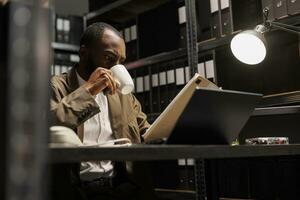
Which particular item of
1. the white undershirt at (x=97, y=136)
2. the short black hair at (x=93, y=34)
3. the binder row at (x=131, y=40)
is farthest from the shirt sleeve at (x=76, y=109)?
the binder row at (x=131, y=40)

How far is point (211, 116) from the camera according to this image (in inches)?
36.1

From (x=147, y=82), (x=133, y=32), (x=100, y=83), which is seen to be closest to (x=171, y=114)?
(x=100, y=83)

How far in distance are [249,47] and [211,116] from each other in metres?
0.69

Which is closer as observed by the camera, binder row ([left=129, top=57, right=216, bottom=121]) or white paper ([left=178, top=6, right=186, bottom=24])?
binder row ([left=129, top=57, right=216, bottom=121])

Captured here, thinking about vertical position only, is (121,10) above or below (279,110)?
above

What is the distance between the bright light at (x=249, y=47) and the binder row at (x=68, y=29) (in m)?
1.77

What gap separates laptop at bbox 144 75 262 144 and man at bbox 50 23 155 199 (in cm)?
51

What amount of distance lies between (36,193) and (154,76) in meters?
2.07

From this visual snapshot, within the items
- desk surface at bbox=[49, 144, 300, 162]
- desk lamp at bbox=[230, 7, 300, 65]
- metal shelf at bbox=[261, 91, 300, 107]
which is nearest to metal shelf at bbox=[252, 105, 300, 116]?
metal shelf at bbox=[261, 91, 300, 107]

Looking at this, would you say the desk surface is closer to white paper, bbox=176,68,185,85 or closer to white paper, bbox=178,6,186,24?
white paper, bbox=176,68,185,85

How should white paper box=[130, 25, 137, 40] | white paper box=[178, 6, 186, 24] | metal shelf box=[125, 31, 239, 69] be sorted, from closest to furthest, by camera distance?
1. metal shelf box=[125, 31, 239, 69]
2. white paper box=[178, 6, 186, 24]
3. white paper box=[130, 25, 137, 40]

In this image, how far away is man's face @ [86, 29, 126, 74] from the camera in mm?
1756

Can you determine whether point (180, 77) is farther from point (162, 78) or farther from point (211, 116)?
point (211, 116)

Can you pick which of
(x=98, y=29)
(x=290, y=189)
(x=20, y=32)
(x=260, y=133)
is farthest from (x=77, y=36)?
(x=20, y=32)
